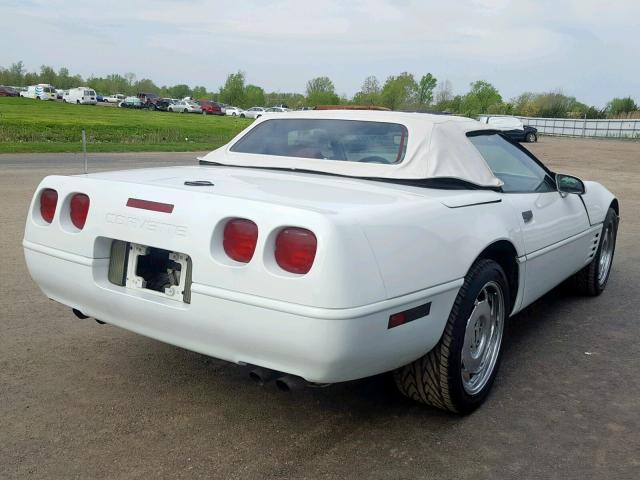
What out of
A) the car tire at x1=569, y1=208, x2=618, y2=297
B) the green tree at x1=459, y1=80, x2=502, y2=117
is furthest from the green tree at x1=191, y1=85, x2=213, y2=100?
the car tire at x1=569, y1=208, x2=618, y2=297

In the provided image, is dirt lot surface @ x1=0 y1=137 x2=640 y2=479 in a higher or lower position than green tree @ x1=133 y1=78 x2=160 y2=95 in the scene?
lower

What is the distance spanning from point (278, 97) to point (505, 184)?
12520 centimetres

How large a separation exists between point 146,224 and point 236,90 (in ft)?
337

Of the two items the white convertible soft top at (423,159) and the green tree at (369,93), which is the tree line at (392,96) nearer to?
the green tree at (369,93)

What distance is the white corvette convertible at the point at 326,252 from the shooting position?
8.24ft

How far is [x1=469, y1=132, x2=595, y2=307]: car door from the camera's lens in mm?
3815

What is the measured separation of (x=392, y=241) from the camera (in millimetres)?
→ 2639

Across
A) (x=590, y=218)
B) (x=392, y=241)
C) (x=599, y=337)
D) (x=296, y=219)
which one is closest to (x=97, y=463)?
(x=296, y=219)

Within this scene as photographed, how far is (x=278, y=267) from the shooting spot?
2.55 metres

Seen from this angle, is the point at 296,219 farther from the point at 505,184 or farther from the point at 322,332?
the point at 505,184

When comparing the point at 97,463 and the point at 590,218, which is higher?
the point at 590,218

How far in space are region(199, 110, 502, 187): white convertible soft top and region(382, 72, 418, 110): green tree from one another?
6855 cm

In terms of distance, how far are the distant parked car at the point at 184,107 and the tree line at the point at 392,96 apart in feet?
55.5

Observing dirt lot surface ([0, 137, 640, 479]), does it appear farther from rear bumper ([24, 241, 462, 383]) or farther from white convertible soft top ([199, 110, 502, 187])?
white convertible soft top ([199, 110, 502, 187])
